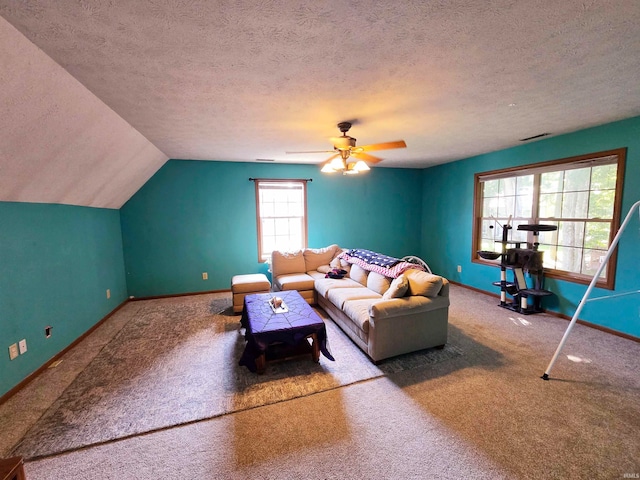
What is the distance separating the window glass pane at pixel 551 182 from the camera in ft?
12.5

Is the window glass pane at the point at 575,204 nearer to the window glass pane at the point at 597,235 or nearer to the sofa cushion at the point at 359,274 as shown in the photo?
the window glass pane at the point at 597,235

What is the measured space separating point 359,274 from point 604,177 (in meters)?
3.25

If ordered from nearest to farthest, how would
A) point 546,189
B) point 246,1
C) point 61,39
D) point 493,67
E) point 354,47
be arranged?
point 246,1 → point 61,39 → point 354,47 → point 493,67 → point 546,189

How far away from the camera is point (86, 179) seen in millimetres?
3074

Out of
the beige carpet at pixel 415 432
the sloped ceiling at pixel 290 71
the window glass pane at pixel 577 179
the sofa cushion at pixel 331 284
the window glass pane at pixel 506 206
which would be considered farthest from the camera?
the window glass pane at pixel 506 206

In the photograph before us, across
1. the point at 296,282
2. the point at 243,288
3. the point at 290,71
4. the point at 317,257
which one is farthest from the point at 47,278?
the point at 317,257

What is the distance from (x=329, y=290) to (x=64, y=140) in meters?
3.05

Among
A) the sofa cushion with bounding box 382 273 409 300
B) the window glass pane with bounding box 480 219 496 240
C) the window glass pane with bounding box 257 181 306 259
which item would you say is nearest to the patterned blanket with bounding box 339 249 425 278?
the sofa cushion with bounding box 382 273 409 300

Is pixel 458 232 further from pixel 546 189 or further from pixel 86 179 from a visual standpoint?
pixel 86 179

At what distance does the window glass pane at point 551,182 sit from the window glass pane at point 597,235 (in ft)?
2.11

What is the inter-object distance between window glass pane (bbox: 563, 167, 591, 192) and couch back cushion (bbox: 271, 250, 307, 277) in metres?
3.99

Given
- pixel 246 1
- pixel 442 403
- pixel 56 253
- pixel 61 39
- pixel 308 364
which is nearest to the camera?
pixel 246 1

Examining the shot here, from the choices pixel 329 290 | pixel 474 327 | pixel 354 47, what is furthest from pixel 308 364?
pixel 354 47

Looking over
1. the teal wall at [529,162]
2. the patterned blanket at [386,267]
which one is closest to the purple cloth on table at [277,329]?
the patterned blanket at [386,267]
